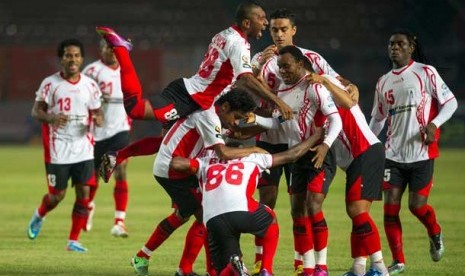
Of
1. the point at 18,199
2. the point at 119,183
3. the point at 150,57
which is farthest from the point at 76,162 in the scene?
the point at 150,57

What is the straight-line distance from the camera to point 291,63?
1045 cm

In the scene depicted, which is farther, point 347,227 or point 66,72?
point 347,227

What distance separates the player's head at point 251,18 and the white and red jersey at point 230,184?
5.71 ft

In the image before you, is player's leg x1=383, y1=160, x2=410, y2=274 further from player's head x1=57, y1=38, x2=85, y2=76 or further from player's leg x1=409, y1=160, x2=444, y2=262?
player's head x1=57, y1=38, x2=85, y2=76

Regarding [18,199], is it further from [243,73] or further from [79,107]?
[243,73]

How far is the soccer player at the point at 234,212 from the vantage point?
940 cm

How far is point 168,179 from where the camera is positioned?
10828 millimetres

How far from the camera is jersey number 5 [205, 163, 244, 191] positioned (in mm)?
9539

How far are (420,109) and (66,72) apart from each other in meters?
4.80

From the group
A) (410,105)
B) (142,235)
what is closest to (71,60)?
(142,235)

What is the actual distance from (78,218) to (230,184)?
476cm

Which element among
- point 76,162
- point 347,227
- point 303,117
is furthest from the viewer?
point 347,227

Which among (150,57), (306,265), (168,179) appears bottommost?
(306,265)

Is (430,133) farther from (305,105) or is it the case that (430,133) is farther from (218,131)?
(218,131)
